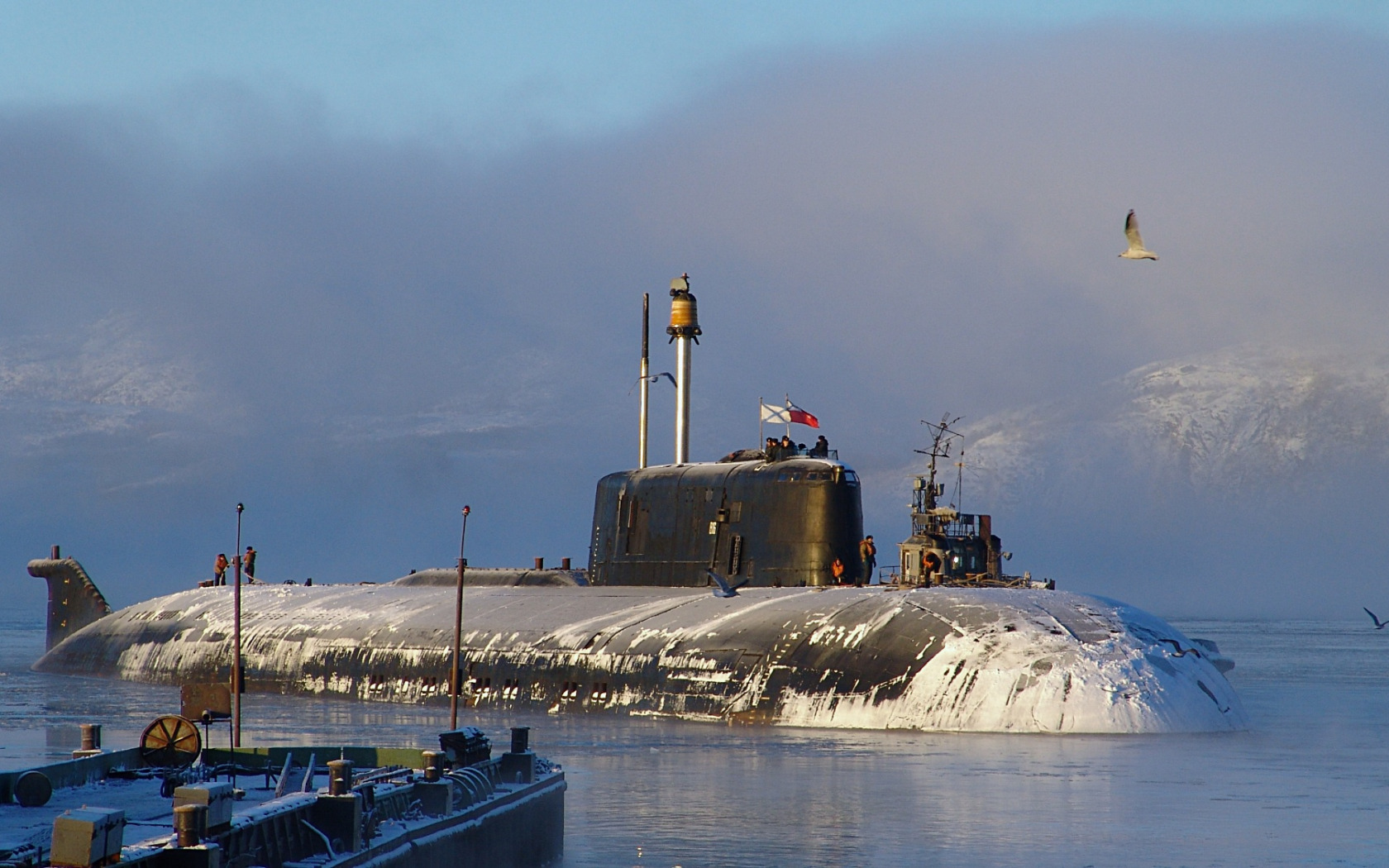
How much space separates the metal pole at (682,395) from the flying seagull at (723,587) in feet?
16.9

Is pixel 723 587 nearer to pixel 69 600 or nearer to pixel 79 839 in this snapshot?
pixel 79 839

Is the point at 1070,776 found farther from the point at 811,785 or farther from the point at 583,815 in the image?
the point at 583,815

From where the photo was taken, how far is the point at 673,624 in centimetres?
2680

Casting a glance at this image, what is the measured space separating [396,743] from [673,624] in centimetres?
600

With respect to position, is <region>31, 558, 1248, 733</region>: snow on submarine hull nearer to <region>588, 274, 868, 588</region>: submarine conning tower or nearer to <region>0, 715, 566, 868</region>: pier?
<region>588, 274, 868, 588</region>: submarine conning tower

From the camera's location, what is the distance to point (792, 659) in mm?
24500

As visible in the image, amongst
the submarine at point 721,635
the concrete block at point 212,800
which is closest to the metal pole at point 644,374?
the submarine at point 721,635

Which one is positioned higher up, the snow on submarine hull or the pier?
the snow on submarine hull

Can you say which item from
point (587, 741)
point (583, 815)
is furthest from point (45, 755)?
point (583, 815)

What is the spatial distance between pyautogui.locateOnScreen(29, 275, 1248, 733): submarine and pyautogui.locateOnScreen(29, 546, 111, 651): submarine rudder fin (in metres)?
4.80

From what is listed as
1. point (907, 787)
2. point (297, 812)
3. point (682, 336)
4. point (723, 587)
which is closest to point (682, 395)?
point (682, 336)

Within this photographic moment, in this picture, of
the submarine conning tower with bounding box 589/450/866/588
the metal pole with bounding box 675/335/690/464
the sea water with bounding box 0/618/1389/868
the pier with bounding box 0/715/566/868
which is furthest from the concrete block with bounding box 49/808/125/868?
Result: the metal pole with bounding box 675/335/690/464

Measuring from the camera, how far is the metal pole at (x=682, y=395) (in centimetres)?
3334

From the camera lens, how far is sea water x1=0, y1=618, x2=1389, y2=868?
14.6m
